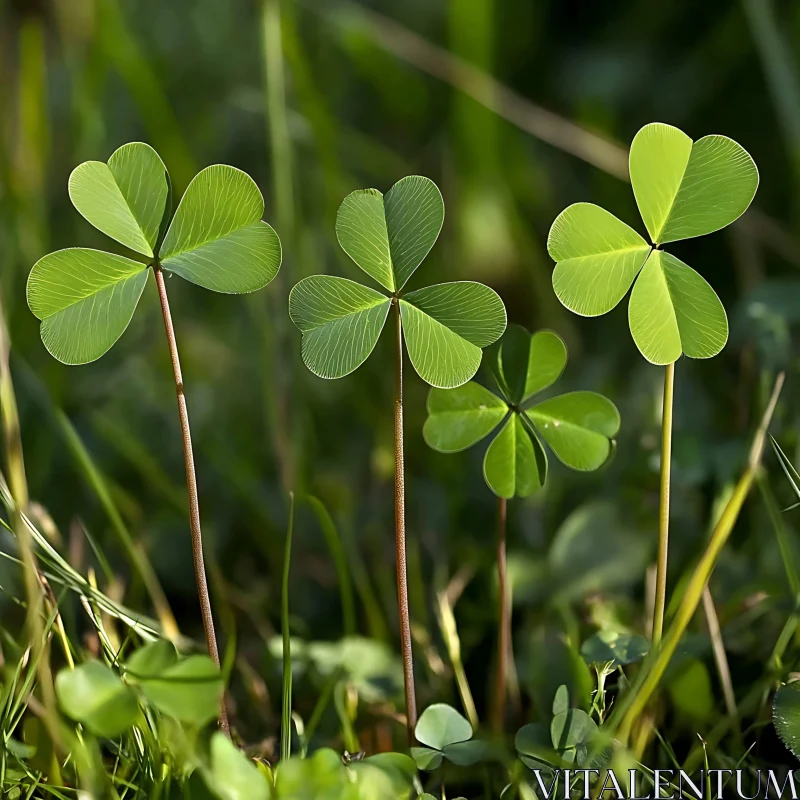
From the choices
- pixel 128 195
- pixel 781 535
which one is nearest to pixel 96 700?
pixel 128 195

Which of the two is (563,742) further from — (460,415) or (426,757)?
(460,415)

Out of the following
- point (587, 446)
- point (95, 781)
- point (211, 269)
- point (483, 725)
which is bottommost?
point (483, 725)

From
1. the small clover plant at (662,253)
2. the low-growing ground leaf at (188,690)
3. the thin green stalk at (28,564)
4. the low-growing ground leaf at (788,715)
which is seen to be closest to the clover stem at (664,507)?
the small clover plant at (662,253)

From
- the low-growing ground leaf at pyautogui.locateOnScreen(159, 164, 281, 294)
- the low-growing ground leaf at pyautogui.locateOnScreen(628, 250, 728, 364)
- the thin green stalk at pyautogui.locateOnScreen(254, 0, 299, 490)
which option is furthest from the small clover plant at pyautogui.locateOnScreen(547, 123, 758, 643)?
the thin green stalk at pyautogui.locateOnScreen(254, 0, 299, 490)

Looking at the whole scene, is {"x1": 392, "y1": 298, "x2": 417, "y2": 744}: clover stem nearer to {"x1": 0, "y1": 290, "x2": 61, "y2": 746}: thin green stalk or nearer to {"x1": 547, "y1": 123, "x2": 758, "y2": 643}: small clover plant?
{"x1": 547, "y1": 123, "x2": 758, "y2": 643}: small clover plant

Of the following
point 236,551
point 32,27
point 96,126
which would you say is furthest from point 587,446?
point 32,27

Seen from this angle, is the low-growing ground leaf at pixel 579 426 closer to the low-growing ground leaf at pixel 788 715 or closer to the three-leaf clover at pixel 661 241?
the three-leaf clover at pixel 661 241

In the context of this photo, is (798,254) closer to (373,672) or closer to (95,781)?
(373,672)
